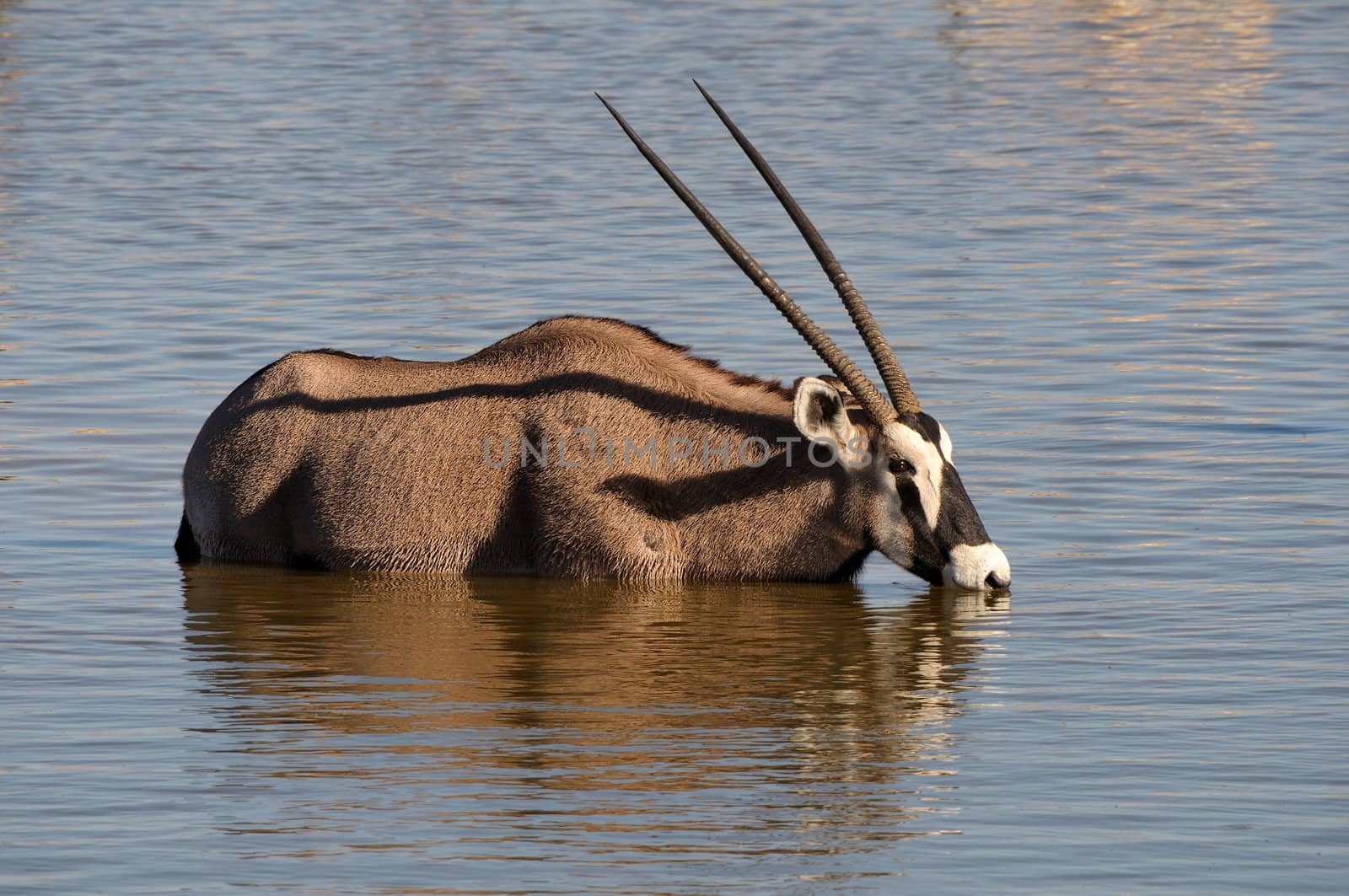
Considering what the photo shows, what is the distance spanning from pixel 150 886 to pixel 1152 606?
4.85 meters

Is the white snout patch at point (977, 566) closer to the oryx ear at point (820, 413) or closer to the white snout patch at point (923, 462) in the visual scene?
the white snout patch at point (923, 462)

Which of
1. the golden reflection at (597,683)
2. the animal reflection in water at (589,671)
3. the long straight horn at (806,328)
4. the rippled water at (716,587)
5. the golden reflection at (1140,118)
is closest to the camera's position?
the rippled water at (716,587)

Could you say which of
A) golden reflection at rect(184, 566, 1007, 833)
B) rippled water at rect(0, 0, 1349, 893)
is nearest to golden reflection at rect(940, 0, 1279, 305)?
rippled water at rect(0, 0, 1349, 893)

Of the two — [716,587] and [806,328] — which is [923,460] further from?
[716,587]

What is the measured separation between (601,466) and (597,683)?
1696 millimetres

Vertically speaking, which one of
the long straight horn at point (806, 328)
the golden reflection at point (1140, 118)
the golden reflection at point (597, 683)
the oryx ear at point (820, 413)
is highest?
the golden reflection at point (1140, 118)

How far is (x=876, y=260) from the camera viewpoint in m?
19.0

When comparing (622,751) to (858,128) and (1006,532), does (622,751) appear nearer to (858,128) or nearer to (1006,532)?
(1006,532)

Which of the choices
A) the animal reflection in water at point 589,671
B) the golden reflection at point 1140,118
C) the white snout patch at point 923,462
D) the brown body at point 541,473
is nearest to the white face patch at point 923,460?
the white snout patch at point 923,462

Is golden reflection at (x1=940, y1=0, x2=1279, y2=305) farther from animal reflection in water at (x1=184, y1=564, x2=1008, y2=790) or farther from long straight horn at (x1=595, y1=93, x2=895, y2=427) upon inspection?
animal reflection in water at (x1=184, y1=564, x2=1008, y2=790)

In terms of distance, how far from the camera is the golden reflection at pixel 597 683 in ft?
25.2

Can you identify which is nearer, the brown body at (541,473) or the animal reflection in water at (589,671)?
the animal reflection in water at (589,671)

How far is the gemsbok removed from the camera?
408 inches

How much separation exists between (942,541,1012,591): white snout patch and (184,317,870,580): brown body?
45 cm
